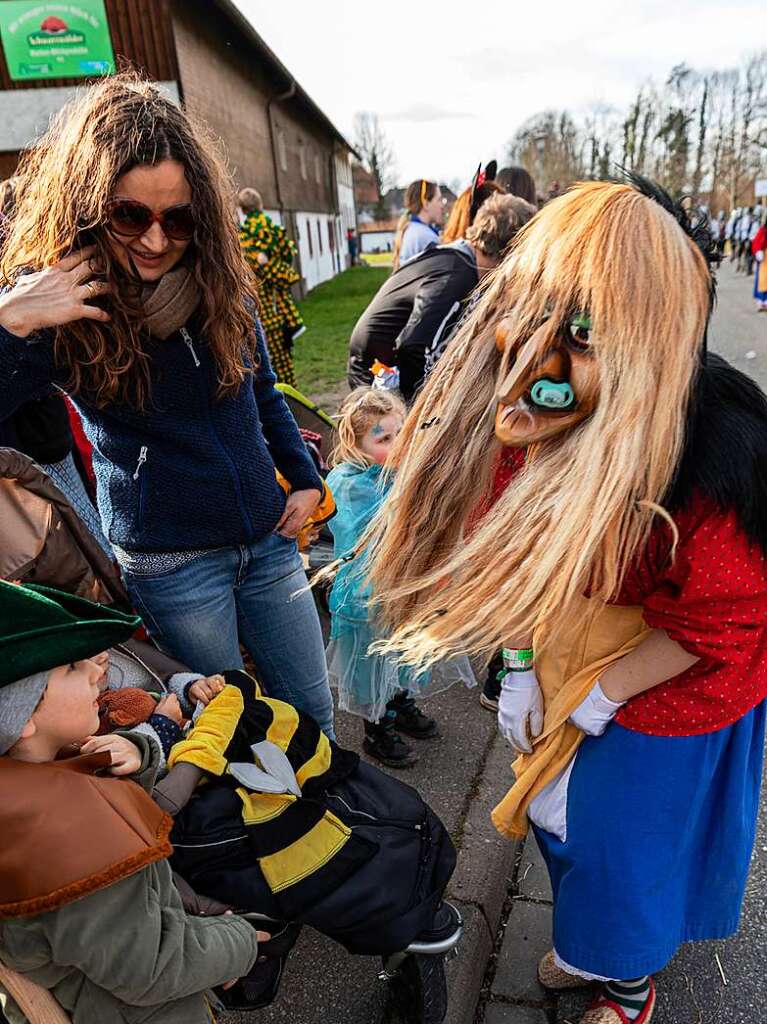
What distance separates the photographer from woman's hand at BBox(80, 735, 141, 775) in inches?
53.9

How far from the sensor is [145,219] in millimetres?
1541

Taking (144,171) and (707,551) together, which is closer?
(707,551)

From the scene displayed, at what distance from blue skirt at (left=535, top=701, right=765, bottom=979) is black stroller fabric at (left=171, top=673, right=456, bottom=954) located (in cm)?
31

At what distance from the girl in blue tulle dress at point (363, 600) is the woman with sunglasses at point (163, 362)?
1.74 ft

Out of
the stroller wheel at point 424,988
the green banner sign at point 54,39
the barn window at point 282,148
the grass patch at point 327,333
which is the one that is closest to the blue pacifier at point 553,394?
the stroller wheel at point 424,988

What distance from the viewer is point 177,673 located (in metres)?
1.81

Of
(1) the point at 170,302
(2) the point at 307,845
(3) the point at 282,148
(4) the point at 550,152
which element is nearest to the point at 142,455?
(1) the point at 170,302

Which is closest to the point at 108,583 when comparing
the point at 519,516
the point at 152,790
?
the point at 152,790

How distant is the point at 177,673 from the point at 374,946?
0.76 m

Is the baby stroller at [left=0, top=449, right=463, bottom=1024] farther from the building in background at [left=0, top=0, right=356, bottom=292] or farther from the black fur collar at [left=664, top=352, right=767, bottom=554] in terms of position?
the building in background at [left=0, top=0, right=356, bottom=292]

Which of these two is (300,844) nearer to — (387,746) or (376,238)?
(387,746)

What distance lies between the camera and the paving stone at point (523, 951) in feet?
6.14

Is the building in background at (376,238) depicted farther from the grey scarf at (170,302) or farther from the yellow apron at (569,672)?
the yellow apron at (569,672)

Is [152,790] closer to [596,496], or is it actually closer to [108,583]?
[108,583]
